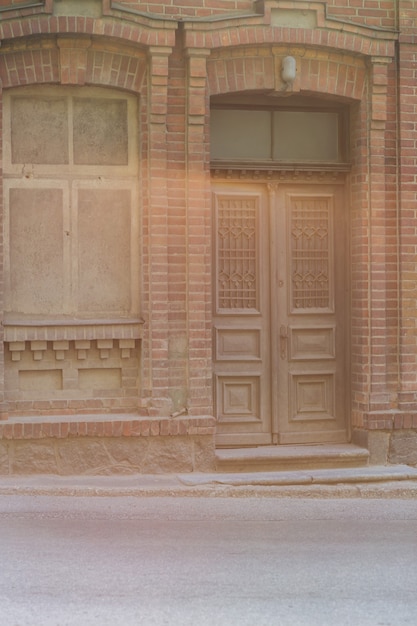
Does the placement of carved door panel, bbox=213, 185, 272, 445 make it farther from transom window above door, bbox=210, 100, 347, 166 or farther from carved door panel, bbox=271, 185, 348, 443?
transom window above door, bbox=210, 100, 347, 166

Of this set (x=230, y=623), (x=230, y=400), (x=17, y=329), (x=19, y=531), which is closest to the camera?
(x=230, y=623)

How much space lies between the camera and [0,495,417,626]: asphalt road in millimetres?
6023

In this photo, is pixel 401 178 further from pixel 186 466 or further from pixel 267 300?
pixel 186 466

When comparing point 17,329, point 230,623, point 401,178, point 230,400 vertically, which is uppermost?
point 401,178

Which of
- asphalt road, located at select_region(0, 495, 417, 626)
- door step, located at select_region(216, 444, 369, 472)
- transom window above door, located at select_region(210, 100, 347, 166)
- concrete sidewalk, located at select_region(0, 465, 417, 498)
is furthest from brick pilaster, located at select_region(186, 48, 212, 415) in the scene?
asphalt road, located at select_region(0, 495, 417, 626)

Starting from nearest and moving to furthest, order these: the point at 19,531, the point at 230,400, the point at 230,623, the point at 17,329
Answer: the point at 230,623, the point at 19,531, the point at 17,329, the point at 230,400

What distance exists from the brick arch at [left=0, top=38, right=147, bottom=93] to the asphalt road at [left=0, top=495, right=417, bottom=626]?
383cm

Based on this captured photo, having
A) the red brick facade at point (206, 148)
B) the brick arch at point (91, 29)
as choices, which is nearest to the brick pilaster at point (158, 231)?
the red brick facade at point (206, 148)

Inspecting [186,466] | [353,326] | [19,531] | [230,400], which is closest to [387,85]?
[353,326]

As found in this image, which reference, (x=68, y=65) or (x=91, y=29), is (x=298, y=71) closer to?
(x=91, y=29)

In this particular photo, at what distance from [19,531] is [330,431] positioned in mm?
4176

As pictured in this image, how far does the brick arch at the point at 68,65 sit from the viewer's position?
10.1 m

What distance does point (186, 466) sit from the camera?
410 inches

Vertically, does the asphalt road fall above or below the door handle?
below
